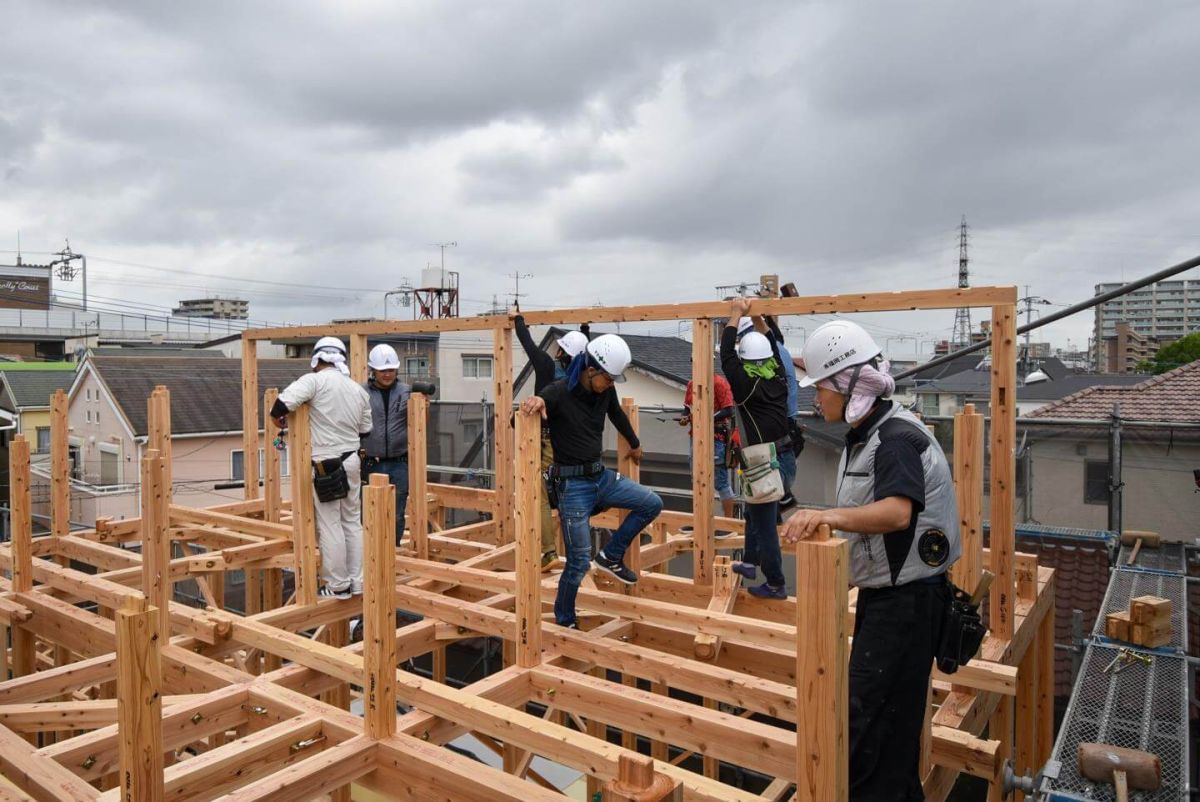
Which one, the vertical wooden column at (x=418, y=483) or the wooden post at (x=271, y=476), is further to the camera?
the wooden post at (x=271, y=476)

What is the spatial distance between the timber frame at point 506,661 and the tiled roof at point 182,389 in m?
Result: 17.4

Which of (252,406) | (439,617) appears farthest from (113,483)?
(439,617)

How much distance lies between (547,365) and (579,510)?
128 cm

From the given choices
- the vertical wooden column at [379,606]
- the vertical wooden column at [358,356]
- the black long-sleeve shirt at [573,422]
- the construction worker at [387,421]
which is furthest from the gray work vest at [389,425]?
the vertical wooden column at [379,606]

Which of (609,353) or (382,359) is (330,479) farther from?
(609,353)

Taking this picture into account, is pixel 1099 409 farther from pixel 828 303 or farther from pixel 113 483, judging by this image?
pixel 113 483

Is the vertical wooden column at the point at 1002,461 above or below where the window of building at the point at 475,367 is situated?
below

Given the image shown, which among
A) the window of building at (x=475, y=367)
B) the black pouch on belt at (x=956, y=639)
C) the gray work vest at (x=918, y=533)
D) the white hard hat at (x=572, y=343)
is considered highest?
the window of building at (x=475, y=367)

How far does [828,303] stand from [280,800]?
424 centimetres

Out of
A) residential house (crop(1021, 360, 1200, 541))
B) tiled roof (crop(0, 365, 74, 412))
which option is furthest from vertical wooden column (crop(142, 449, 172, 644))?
tiled roof (crop(0, 365, 74, 412))

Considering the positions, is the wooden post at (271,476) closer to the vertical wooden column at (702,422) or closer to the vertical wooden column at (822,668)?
the vertical wooden column at (702,422)

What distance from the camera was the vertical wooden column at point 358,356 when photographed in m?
8.89

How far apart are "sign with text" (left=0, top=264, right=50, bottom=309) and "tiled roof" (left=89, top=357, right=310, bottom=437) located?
27.9 m

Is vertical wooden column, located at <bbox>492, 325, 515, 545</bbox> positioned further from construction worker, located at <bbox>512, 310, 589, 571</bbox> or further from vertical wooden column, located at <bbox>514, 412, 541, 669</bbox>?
vertical wooden column, located at <bbox>514, 412, 541, 669</bbox>
